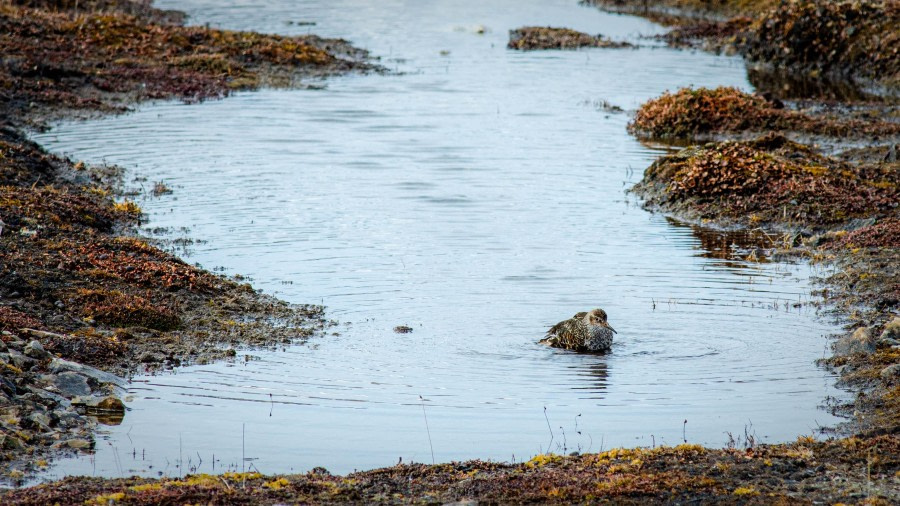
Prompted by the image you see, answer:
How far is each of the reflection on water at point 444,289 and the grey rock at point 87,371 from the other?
11.0 inches

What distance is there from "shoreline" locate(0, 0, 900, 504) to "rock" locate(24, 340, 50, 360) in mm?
23

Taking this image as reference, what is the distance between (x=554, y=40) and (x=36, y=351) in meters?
43.4

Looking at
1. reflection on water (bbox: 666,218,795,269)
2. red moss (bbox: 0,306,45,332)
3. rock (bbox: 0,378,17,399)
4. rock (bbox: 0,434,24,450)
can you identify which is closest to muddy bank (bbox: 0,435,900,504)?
rock (bbox: 0,434,24,450)

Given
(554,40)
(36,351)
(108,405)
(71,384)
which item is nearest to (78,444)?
(108,405)

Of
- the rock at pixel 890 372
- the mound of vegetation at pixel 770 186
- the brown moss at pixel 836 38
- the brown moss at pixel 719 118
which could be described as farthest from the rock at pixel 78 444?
the brown moss at pixel 836 38

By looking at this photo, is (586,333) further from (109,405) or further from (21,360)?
(21,360)

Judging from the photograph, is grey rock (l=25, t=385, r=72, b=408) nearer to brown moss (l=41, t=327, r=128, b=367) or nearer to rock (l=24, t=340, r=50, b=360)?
rock (l=24, t=340, r=50, b=360)

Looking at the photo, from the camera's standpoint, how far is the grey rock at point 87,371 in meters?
11.5

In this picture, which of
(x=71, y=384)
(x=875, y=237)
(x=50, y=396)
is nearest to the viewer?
(x=50, y=396)

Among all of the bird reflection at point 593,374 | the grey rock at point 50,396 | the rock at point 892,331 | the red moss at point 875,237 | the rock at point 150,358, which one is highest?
the red moss at point 875,237

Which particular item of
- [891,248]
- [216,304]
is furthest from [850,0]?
[216,304]

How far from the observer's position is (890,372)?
1185 cm

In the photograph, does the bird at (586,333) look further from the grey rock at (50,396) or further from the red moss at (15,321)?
the red moss at (15,321)

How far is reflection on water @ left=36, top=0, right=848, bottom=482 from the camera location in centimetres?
1084
